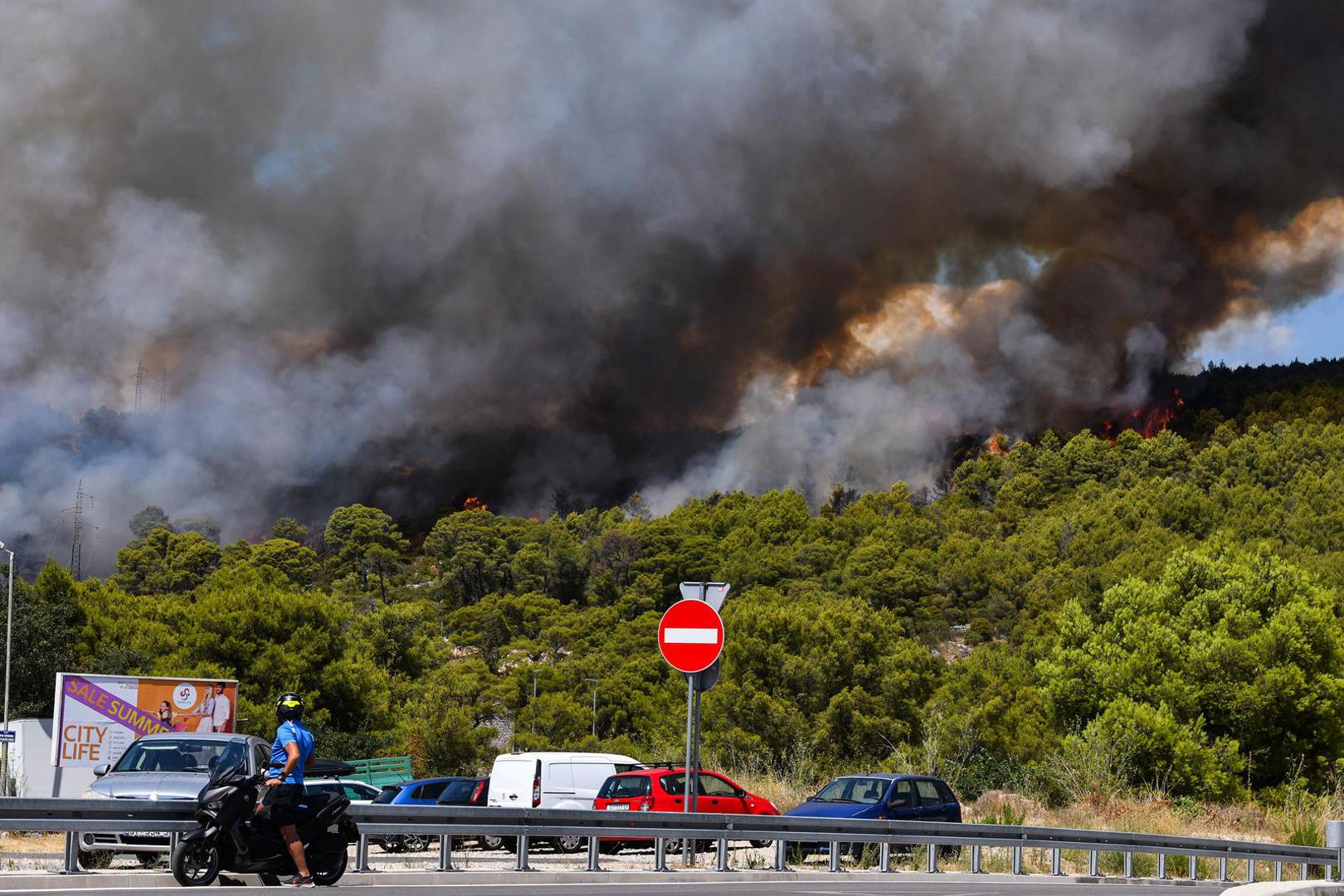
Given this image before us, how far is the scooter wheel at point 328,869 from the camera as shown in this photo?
1255 cm

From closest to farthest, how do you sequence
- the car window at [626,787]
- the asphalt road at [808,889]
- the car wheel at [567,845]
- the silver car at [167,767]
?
the asphalt road at [808,889] → the silver car at [167,767] → the car wheel at [567,845] → the car window at [626,787]

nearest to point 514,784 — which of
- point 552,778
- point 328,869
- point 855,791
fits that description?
point 552,778

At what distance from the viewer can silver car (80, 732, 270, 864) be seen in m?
15.4

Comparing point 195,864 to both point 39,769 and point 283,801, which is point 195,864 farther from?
point 39,769

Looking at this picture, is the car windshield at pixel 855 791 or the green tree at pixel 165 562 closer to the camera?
the car windshield at pixel 855 791

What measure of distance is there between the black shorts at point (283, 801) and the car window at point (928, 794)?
12.6 metres

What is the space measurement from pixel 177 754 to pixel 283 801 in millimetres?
4912

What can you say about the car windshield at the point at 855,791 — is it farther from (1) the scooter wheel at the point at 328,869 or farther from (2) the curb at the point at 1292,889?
(1) the scooter wheel at the point at 328,869

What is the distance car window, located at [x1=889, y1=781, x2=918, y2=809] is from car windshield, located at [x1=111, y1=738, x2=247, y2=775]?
33.5ft

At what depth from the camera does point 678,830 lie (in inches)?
644

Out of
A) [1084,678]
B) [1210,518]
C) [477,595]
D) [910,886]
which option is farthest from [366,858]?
[477,595]

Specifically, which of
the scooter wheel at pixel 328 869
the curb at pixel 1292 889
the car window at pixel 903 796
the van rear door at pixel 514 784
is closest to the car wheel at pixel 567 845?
the van rear door at pixel 514 784

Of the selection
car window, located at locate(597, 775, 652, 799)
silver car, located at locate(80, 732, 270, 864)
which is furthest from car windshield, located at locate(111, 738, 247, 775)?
car window, located at locate(597, 775, 652, 799)

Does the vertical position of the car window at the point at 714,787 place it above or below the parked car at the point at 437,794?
above
